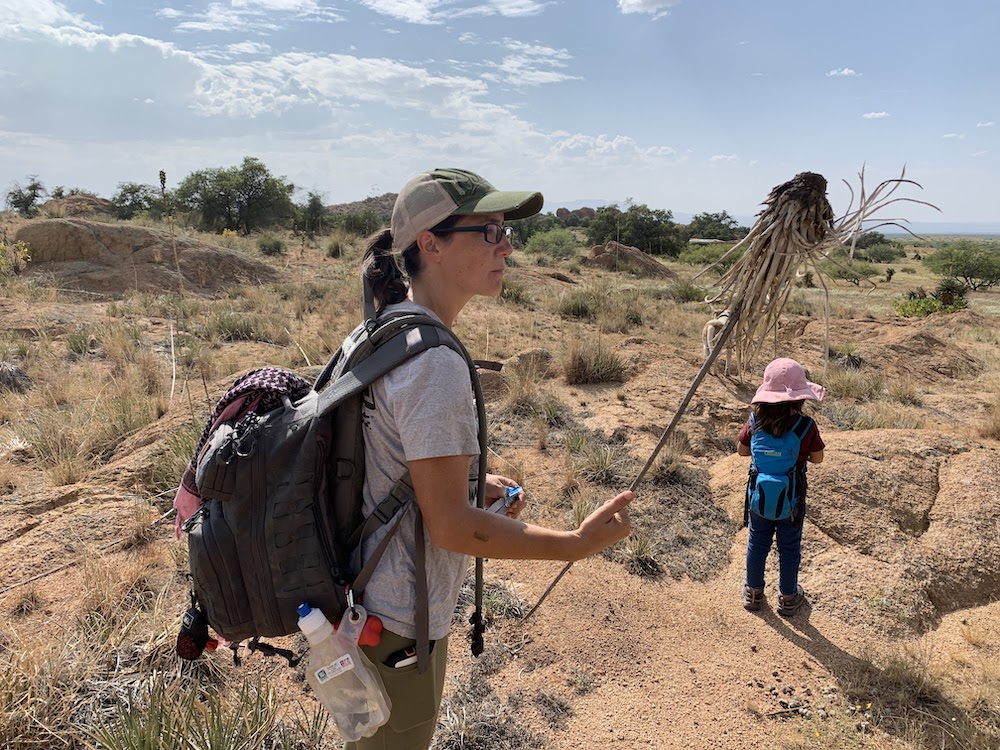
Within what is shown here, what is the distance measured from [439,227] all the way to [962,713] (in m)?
3.24

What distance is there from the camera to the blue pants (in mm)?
3529

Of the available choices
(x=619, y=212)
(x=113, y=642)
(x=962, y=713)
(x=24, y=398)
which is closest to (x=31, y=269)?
(x=24, y=398)

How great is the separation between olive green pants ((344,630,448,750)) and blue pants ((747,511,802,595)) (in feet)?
8.35

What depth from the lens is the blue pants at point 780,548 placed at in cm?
353

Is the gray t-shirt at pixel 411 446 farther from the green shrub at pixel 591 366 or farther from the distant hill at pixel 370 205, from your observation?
the distant hill at pixel 370 205

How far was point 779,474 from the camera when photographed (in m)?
3.43

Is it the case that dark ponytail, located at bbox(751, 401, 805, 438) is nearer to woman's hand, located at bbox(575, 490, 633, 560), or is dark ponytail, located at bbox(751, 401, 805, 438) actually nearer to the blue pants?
the blue pants

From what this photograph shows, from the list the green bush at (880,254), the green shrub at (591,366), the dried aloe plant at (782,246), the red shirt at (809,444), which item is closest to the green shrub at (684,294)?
the green shrub at (591,366)

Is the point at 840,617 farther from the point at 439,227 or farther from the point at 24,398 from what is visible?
the point at 24,398

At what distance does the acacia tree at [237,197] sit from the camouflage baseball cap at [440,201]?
28049 mm

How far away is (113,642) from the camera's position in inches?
105

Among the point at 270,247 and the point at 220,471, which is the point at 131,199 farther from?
the point at 220,471

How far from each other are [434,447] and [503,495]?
718 millimetres

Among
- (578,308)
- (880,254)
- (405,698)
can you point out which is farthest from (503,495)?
(880,254)
